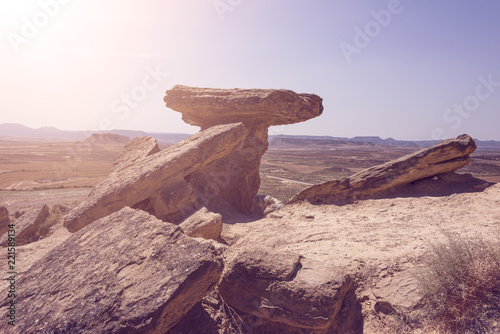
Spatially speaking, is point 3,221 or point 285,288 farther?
point 3,221

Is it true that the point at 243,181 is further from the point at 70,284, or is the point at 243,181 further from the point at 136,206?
the point at 70,284

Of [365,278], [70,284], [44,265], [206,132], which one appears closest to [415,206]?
[365,278]

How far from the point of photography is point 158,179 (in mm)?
8930

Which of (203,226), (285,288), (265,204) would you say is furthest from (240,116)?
(285,288)

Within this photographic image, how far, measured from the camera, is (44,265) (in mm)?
4758

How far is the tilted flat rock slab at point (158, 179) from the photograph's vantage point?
28.2 ft

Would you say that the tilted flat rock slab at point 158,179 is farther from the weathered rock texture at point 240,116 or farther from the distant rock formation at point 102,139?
the distant rock formation at point 102,139

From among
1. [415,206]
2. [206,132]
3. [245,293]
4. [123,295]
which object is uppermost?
[206,132]

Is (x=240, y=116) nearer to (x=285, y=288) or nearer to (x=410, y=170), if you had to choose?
(x=410, y=170)

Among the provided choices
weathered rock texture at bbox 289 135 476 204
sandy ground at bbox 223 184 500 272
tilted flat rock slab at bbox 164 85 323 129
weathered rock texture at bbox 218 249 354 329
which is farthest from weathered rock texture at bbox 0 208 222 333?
tilted flat rock slab at bbox 164 85 323 129

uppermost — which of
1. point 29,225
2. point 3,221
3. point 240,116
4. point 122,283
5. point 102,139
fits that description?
point 240,116

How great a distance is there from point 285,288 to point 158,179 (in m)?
6.10

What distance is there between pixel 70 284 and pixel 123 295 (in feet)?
3.49

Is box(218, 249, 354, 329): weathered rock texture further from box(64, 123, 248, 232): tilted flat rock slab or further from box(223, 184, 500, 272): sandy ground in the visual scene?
box(64, 123, 248, 232): tilted flat rock slab
